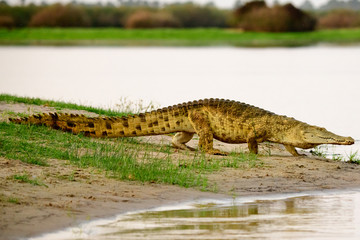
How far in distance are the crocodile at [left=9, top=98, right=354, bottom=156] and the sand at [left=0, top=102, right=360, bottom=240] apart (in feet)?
1.10

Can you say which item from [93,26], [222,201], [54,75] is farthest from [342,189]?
[93,26]

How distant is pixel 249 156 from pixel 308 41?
4635cm

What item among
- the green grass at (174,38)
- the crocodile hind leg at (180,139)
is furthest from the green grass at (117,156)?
the green grass at (174,38)

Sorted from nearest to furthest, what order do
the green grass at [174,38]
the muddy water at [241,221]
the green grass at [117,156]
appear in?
the muddy water at [241,221] → the green grass at [117,156] → the green grass at [174,38]

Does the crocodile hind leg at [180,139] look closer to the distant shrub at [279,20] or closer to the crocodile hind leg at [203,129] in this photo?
the crocodile hind leg at [203,129]

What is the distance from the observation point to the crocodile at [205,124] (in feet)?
32.0

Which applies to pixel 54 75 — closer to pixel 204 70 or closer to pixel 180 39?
pixel 204 70

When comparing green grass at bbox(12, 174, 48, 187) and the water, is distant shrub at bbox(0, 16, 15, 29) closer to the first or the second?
the water

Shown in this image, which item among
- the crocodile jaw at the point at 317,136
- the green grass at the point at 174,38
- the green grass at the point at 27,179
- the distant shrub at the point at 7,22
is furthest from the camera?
the distant shrub at the point at 7,22

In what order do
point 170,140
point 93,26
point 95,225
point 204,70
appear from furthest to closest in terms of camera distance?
point 93,26 → point 204,70 → point 170,140 → point 95,225

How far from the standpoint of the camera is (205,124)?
32.3 ft

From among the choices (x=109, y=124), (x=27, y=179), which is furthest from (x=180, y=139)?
(x=27, y=179)

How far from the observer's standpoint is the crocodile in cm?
974

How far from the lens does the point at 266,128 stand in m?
9.73
